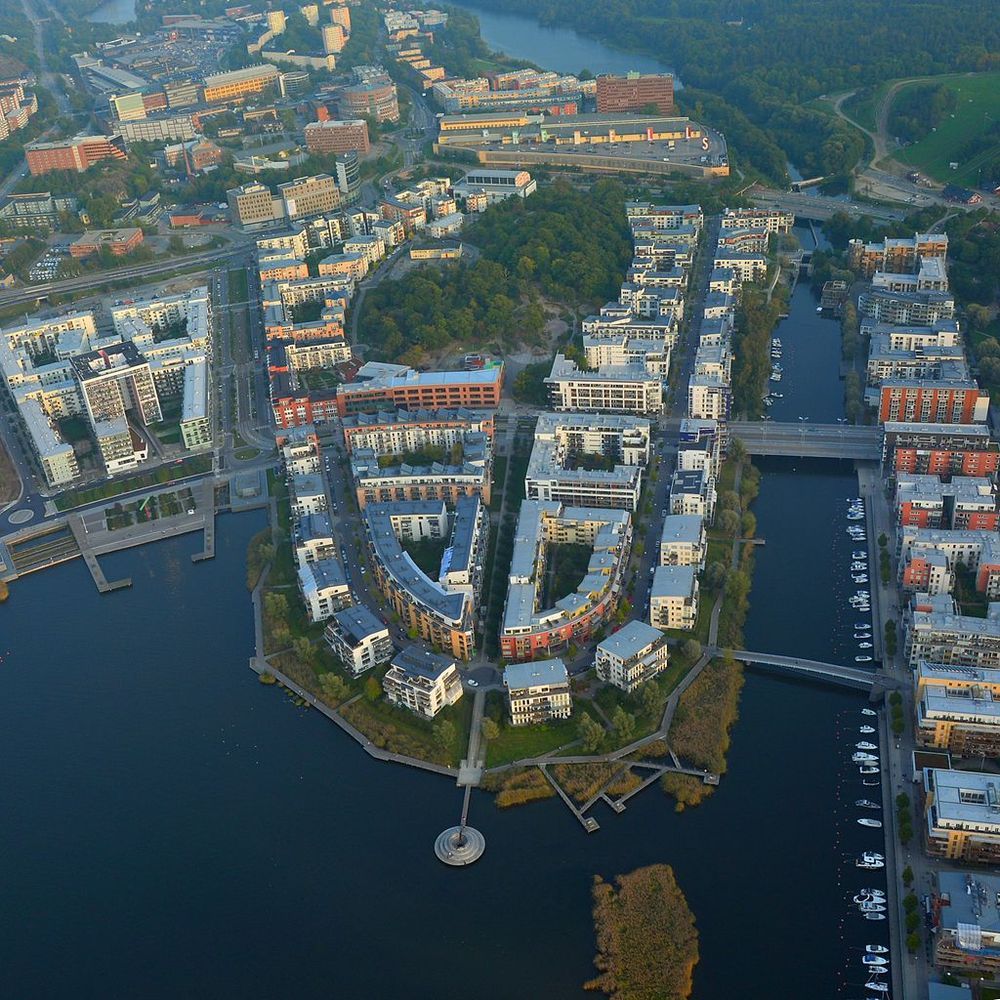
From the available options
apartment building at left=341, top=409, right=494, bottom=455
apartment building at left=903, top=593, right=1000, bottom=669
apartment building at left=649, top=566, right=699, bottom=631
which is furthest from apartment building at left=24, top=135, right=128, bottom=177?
apartment building at left=903, top=593, right=1000, bottom=669

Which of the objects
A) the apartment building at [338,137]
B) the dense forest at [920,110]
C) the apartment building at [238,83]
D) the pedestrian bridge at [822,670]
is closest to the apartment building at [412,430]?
the pedestrian bridge at [822,670]

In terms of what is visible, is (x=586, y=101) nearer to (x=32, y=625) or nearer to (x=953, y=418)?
(x=953, y=418)

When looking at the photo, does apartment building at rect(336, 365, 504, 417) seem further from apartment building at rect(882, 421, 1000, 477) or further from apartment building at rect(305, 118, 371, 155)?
apartment building at rect(305, 118, 371, 155)

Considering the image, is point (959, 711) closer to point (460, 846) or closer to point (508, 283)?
point (460, 846)

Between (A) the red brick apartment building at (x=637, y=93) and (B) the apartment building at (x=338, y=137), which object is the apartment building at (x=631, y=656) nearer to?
(B) the apartment building at (x=338, y=137)

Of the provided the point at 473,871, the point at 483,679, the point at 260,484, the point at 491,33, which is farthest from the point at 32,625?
the point at 491,33
